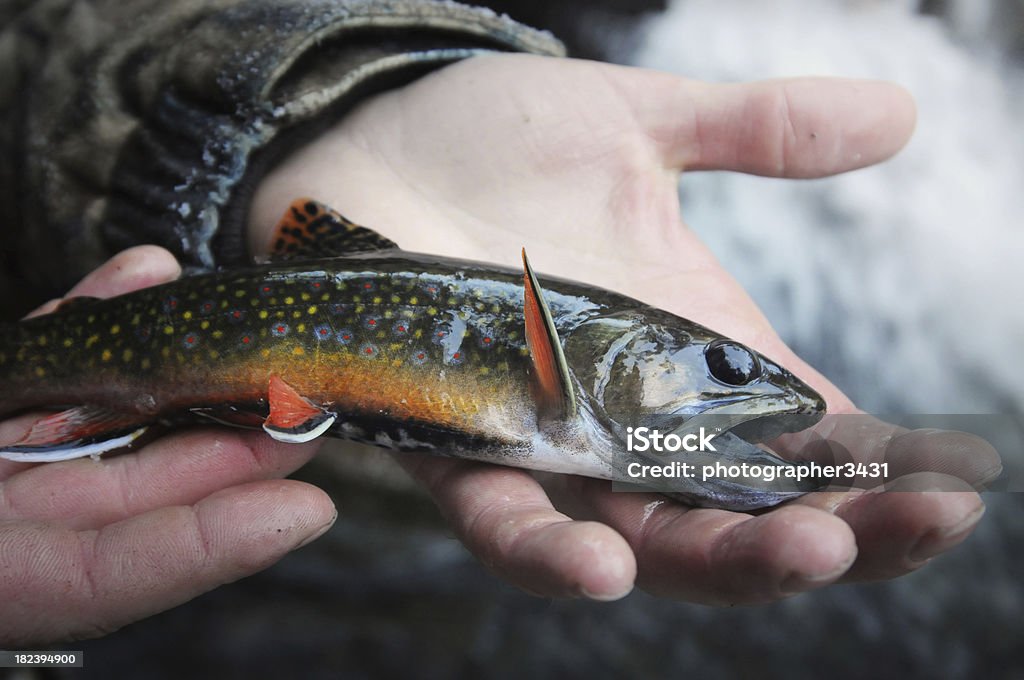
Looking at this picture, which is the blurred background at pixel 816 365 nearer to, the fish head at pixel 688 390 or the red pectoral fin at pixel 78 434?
the red pectoral fin at pixel 78 434

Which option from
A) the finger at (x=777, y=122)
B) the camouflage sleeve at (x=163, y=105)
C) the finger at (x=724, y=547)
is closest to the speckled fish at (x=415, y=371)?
the finger at (x=724, y=547)

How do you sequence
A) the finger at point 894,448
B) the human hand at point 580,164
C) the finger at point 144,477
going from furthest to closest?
the human hand at point 580,164
the finger at point 144,477
the finger at point 894,448

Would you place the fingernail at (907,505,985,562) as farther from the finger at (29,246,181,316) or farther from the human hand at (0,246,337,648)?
the finger at (29,246,181,316)

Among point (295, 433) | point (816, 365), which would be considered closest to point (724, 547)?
point (295, 433)

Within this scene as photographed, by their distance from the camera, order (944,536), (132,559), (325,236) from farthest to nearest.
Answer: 1. (325,236)
2. (132,559)
3. (944,536)

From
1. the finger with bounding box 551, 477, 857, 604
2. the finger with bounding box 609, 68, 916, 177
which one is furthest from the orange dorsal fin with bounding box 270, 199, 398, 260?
the finger with bounding box 609, 68, 916, 177

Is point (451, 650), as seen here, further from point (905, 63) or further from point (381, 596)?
point (905, 63)

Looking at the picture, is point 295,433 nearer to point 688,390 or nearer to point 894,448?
point 688,390
